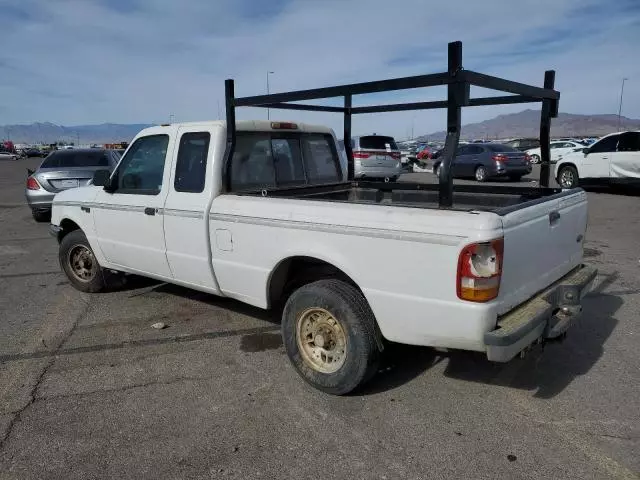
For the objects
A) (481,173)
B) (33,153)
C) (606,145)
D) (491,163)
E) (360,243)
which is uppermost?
(606,145)

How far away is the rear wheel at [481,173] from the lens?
836 inches

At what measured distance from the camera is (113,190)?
5227 mm

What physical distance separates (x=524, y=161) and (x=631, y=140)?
646cm

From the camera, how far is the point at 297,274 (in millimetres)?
4004

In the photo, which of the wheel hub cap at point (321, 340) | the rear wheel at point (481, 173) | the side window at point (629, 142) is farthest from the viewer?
the rear wheel at point (481, 173)

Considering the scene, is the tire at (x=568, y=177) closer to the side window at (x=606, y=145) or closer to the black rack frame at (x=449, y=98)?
the side window at (x=606, y=145)

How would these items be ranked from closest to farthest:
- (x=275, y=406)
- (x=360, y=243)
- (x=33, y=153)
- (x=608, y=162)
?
(x=360, y=243)
(x=275, y=406)
(x=608, y=162)
(x=33, y=153)

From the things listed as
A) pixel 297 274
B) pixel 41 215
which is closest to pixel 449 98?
pixel 297 274

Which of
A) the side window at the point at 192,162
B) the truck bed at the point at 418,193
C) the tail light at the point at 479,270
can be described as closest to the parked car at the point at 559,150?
the truck bed at the point at 418,193

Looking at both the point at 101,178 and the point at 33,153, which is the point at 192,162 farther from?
the point at 33,153

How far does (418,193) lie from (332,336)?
2182mm

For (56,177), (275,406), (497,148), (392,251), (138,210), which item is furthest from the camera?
(497,148)

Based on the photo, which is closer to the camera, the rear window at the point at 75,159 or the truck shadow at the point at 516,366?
the truck shadow at the point at 516,366

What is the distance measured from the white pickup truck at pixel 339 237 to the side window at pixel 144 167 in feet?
0.06
